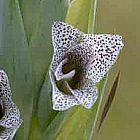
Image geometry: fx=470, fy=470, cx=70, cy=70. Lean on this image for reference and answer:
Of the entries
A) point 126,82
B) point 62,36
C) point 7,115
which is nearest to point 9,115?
point 7,115

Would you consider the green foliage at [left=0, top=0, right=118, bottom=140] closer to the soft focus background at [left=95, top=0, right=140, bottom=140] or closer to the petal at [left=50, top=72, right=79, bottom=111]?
the petal at [left=50, top=72, right=79, bottom=111]

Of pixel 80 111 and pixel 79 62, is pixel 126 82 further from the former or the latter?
pixel 79 62

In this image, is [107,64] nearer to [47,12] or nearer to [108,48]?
[108,48]

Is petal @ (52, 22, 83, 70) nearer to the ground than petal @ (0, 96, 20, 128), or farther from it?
farther from it

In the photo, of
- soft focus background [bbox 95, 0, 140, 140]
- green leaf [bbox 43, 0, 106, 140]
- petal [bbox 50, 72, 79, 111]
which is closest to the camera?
petal [bbox 50, 72, 79, 111]

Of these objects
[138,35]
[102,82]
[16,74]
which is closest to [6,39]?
[16,74]

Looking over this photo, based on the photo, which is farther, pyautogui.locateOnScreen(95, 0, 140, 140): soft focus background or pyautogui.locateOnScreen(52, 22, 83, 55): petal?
pyautogui.locateOnScreen(95, 0, 140, 140): soft focus background

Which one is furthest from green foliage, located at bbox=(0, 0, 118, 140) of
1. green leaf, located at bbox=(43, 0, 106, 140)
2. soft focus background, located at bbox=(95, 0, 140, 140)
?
soft focus background, located at bbox=(95, 0, 140, 140)
